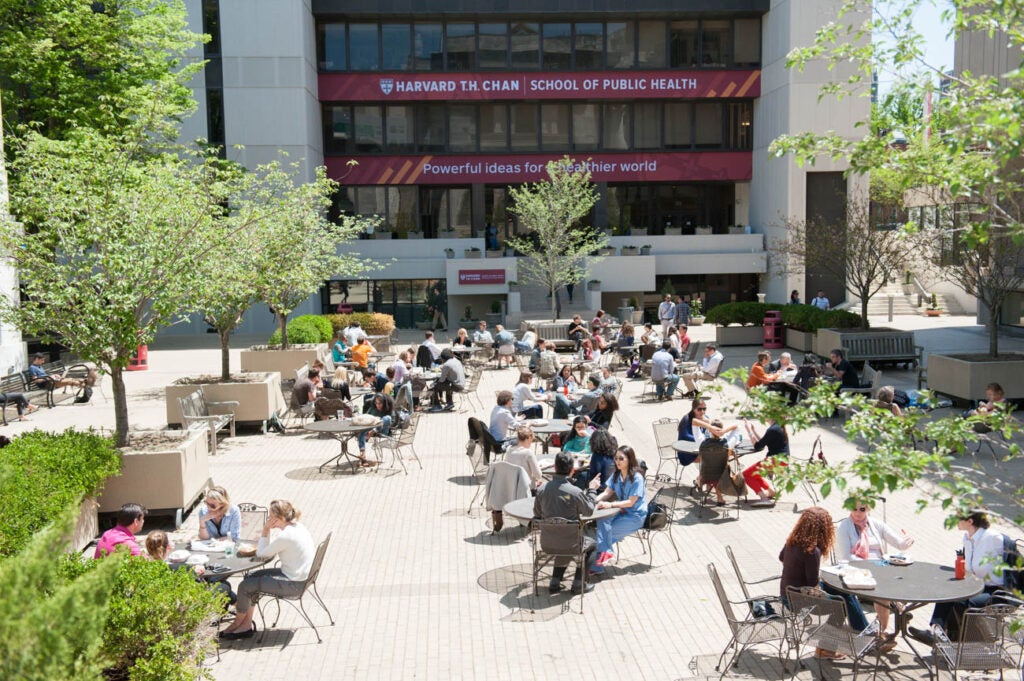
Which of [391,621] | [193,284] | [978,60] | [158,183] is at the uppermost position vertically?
[978,60]

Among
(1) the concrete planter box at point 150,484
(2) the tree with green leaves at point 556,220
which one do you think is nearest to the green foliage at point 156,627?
(1) the concrete planter box at point 150,484

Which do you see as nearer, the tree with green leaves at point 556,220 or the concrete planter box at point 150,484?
the concrete planter box at point 150,484

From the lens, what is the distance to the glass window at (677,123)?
47.2m

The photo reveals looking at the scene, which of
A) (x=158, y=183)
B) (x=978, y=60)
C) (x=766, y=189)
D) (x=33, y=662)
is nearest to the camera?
(x=33, y=662)

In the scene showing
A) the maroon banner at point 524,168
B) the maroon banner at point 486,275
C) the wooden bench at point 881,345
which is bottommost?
the wooden bench at point 881,345

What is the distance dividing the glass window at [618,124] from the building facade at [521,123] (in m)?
0.07

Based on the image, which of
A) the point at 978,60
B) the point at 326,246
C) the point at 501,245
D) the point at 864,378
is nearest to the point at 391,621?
the point at 864,378

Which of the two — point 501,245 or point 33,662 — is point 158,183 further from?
point 501,245

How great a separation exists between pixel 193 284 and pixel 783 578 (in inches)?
355

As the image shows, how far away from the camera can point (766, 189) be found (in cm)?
4519

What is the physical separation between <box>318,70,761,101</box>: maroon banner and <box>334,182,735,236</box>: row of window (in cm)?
449

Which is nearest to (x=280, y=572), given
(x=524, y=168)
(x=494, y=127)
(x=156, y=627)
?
(x=156, y=627)

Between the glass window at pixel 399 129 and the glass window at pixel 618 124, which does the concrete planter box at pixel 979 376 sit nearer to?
the glass window at pixel 618 124

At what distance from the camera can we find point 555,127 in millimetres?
47094
